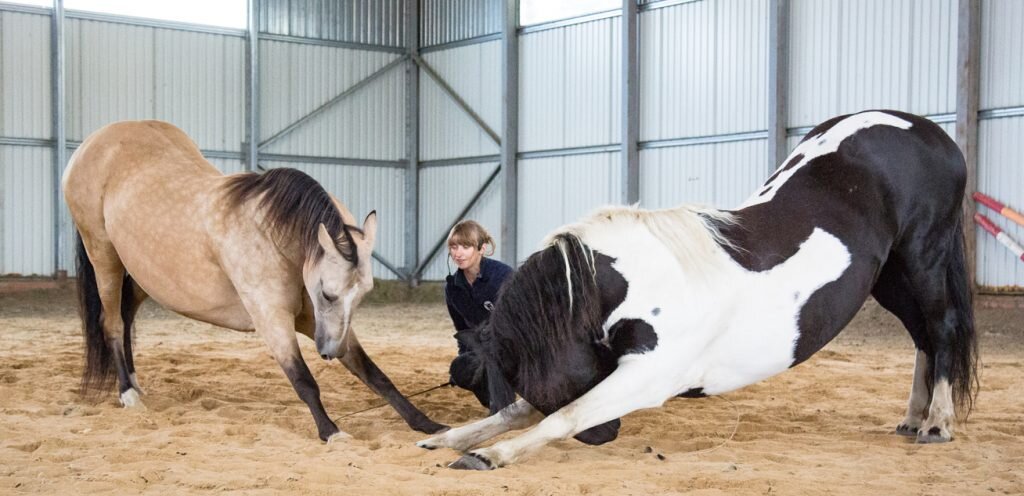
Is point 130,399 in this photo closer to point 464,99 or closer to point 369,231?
point 369,231

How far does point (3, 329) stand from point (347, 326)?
7387mm

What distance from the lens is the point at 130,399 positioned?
5.34 meters

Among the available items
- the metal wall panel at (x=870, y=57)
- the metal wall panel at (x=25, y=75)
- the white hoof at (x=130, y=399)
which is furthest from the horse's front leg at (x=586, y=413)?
the metal wall panel at (x=25, y=75)

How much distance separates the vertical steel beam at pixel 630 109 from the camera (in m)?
14.5

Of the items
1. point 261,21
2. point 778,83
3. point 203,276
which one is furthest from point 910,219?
point 261,21

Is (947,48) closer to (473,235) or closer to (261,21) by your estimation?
(473,235)

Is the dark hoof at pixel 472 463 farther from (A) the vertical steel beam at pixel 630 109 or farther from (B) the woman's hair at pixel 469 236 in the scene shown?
(A) the vertical steel beam at pixel 630 109

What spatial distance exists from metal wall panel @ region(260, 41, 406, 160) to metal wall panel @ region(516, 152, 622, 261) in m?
3.12

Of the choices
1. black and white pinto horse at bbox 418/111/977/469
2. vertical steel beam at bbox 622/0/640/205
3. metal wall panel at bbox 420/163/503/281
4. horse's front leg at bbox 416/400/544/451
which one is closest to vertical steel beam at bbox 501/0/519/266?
metal wall panel at bbox 420/163/503/281

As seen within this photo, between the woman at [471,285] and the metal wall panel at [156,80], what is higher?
the metal wall panel at [156,80]

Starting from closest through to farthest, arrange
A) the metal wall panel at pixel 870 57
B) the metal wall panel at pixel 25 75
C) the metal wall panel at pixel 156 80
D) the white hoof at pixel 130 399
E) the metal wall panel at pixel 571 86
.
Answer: the white hoof at pixel 130 399 → the metal wall panel at pixel 870 57 → the metal wall panel at pixel 25 75 → the metal wall panel at pixel 571 86 → the metal wall panel at pixel 156 80

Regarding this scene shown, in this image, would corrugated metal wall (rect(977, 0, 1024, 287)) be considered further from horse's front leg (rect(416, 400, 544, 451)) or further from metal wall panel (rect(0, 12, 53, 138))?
metal wall panel (rect(0, 12, 53, 138))

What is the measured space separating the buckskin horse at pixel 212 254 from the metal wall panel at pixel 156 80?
10453 mm

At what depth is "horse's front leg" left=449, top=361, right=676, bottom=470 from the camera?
3.53 m
